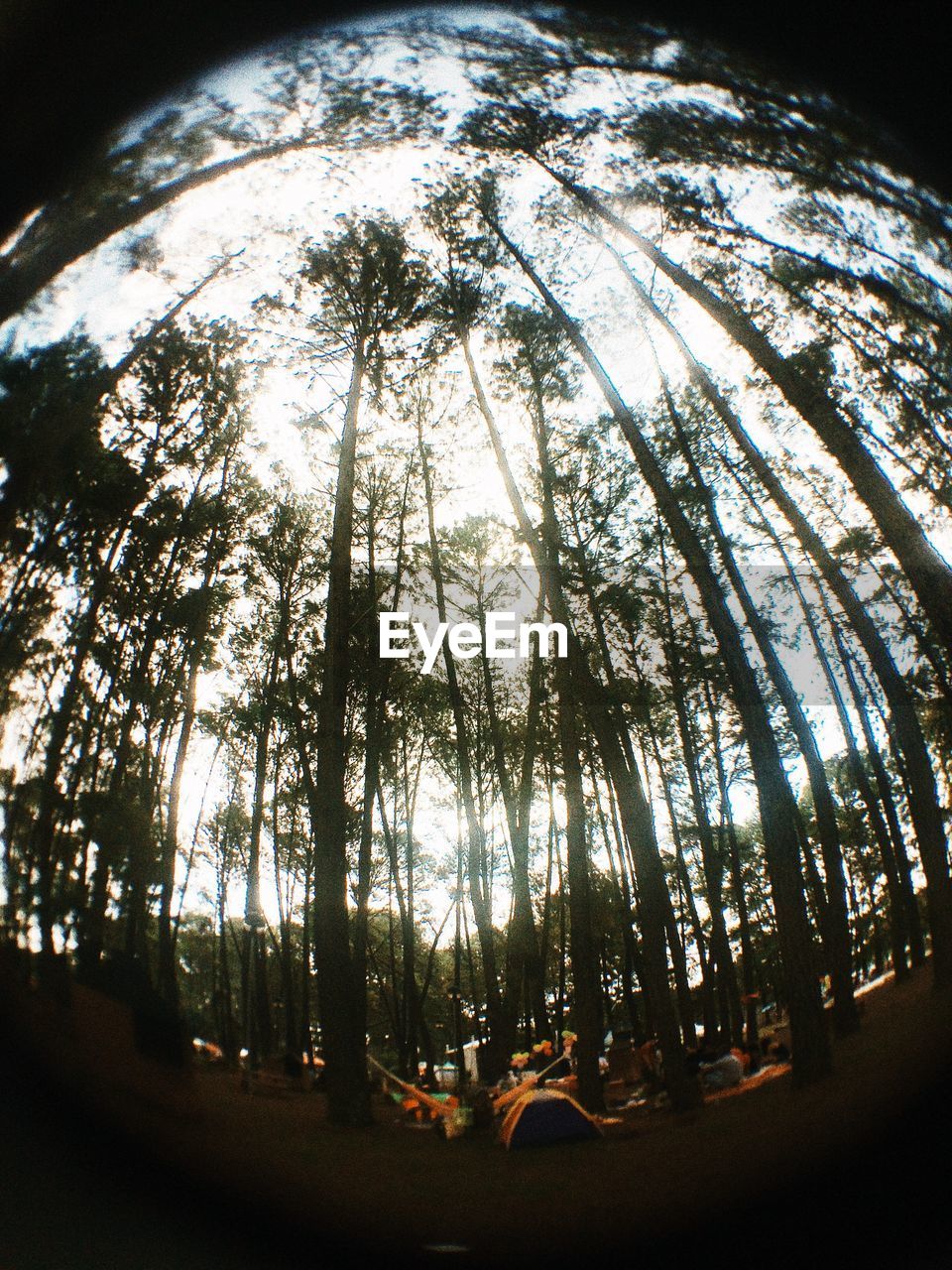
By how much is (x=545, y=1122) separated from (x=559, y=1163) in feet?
0.29

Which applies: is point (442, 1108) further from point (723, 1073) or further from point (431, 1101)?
point (723, 1073)

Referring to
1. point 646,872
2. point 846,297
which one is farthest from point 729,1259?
point 846,297

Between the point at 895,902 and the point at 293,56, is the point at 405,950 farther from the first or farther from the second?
the point at 293,56

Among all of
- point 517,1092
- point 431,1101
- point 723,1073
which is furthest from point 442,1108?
point 723,1073

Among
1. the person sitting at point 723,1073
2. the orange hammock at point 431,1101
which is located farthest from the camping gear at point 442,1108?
the person sitting at point 723,1073

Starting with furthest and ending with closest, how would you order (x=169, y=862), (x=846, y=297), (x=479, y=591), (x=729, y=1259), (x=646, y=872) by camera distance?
(x=479, y=591) < (x=846, y=297) < (x=646, y=872) < (x=169, y=862) < (x=729, y=1259)

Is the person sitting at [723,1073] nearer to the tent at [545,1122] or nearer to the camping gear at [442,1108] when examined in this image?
the tent at [545,1122]

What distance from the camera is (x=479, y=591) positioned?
2.00m

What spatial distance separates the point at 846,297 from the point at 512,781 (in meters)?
1.87

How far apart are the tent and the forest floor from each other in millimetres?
26

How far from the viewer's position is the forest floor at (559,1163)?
3.72ft

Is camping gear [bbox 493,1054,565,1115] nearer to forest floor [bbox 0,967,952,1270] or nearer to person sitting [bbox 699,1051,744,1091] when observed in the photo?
forest floor [bbox 0,967,952,1270]

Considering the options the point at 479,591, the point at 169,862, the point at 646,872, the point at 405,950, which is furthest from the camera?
the point at 405,950

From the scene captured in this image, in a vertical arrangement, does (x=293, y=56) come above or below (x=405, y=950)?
above
